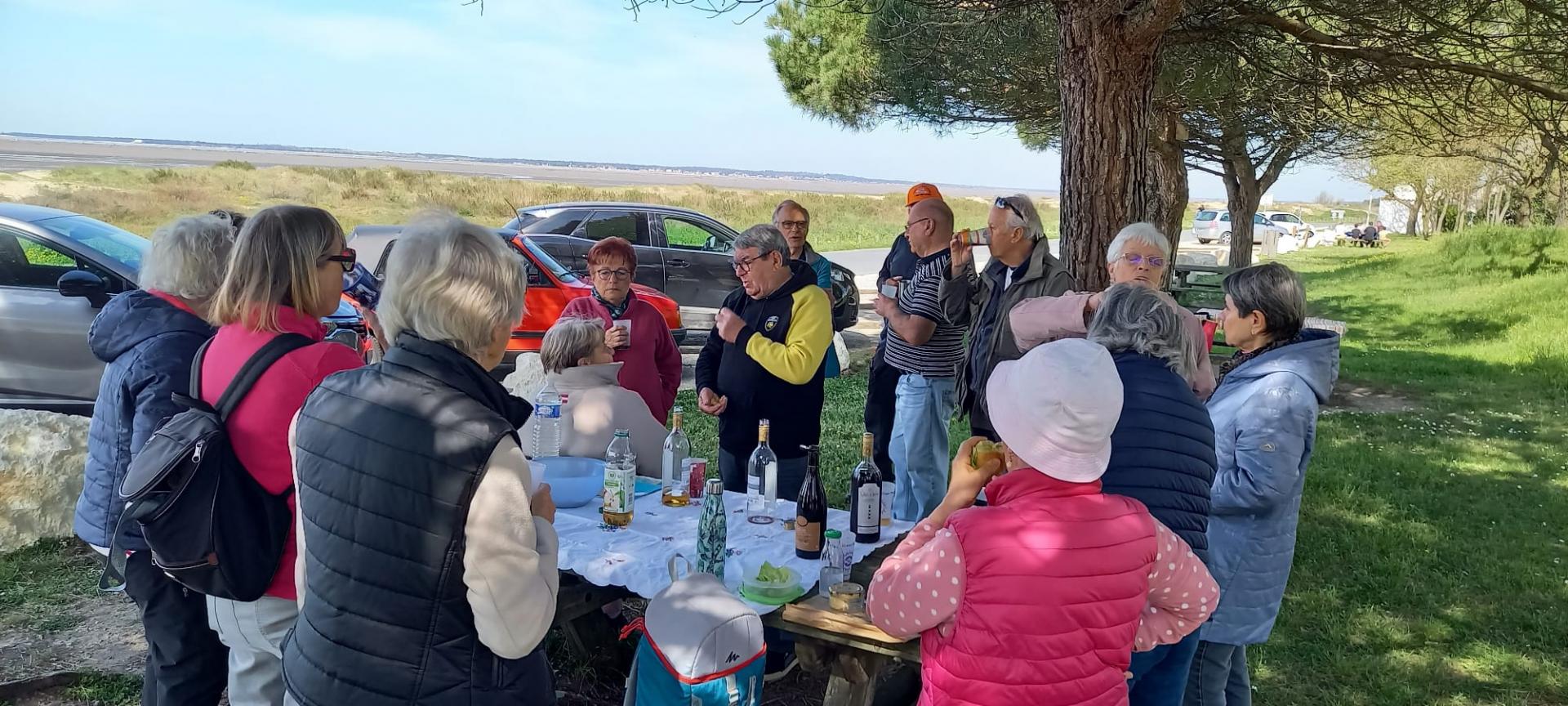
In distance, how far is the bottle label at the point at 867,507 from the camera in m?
2.80

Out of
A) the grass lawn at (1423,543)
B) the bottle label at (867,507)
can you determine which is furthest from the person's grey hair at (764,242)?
the grass lawn at (1423,543)

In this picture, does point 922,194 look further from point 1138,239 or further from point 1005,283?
point 1138,239

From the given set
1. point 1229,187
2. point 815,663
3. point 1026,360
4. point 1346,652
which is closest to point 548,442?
point 815,663

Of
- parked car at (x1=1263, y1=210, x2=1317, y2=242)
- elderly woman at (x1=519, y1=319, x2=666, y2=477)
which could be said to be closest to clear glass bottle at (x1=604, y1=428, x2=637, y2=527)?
elderly woman at (x1=519, y1=319, x2=666, y2=477)

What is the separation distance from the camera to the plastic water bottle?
323 centimetres

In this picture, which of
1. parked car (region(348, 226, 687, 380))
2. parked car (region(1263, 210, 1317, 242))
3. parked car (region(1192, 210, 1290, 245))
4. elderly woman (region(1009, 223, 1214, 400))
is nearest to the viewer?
elderly woman (region(1009, 223, 1214, 400))

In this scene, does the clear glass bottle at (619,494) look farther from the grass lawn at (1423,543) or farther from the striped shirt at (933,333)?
the grass lawn at (1423,543)

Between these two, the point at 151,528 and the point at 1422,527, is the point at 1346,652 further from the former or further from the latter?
the point at 151,528

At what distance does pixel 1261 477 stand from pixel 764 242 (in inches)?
71.9

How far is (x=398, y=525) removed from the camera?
1.63 m

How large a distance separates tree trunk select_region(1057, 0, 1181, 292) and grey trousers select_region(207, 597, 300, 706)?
3367 millimetres

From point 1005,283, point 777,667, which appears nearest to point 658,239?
point 1005,283

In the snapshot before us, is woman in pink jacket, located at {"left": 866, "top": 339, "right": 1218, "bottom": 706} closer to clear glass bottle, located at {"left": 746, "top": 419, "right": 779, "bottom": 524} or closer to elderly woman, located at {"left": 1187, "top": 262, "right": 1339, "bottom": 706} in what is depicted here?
elderly woman, located at {"left": 1187, "top": 262, "right": 1339, "bottom": 706}

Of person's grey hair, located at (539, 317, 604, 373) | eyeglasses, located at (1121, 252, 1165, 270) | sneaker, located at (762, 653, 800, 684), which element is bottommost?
sneaker, located at (762, 653, 800, 684)
